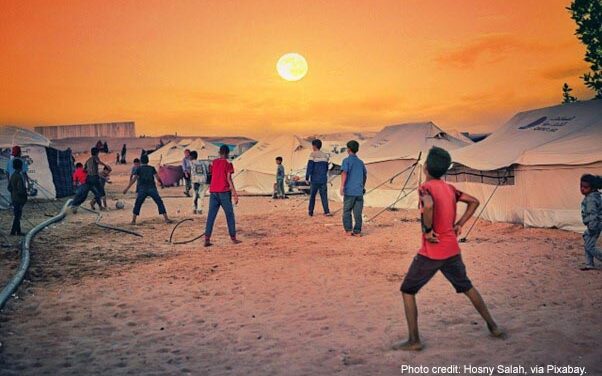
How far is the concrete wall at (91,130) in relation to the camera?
91062mm

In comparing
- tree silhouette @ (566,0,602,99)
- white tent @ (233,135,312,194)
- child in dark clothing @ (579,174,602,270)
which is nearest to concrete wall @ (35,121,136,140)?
white tent @ (233,135,312,194)

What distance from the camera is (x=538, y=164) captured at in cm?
1155

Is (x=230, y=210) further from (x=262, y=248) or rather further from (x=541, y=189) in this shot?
(x=541, y=189)

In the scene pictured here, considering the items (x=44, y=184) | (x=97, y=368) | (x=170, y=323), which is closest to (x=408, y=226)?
(x=170, y=323)

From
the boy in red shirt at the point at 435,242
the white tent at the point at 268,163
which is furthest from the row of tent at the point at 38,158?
the boy in red shirt at the point at 435,242

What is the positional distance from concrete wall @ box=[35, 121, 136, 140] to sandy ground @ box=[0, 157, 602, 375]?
8620 centimetres

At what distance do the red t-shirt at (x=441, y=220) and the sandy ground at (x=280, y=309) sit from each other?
0.83 meters

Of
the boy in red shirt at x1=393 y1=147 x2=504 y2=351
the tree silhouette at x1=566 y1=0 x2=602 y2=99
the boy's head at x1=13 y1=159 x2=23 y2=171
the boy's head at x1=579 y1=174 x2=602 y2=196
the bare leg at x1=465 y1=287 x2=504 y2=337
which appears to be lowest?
the bare leg at x1=465 y1=287 x2=504 y2=337

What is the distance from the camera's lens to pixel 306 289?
638 centimetres

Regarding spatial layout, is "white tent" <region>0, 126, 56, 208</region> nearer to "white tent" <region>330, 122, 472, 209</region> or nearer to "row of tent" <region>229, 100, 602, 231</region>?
"white tent" <region>330, 122, 472, 209</region>

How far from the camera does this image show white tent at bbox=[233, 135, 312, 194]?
27453 millimetres

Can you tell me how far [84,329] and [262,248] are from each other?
4.74m

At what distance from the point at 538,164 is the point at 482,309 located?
832 centimetres

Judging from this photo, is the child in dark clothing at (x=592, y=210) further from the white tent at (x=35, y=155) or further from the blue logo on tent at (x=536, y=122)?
the white tent at (x=35, y=155)
